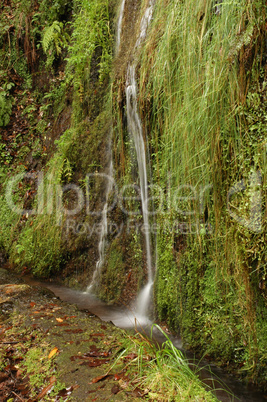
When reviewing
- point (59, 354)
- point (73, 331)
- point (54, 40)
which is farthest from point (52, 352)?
point (54, 40)

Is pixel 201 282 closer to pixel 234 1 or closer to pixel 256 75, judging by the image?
pixel 256 75

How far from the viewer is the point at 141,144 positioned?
13.1 ft

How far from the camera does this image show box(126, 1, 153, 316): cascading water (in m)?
3.93

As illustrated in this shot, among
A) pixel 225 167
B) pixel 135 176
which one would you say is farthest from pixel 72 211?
pixel 225 167

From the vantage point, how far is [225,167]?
2721mm

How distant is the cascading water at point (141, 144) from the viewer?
3.93 meters

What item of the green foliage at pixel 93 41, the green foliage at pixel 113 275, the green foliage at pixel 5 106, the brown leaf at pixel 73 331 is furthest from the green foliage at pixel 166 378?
the green foliage at pixel 5 106

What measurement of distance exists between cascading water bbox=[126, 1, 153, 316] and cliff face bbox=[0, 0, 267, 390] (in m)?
0.05

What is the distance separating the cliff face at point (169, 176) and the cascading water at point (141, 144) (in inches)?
2.1

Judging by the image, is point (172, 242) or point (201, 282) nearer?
point (201, 282)

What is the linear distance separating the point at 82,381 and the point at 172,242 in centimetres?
162

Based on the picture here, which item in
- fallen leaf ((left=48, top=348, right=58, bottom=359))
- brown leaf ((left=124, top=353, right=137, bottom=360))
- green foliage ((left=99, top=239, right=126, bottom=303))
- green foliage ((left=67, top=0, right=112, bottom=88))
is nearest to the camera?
brown leaf ((left=124, top=353, right=137, bottom=360))

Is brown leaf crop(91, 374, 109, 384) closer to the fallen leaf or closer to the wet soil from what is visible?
the wet soil

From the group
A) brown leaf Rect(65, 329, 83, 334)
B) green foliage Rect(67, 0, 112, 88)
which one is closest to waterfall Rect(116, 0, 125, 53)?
green foliage Rect(67, 0, 112, 88)
